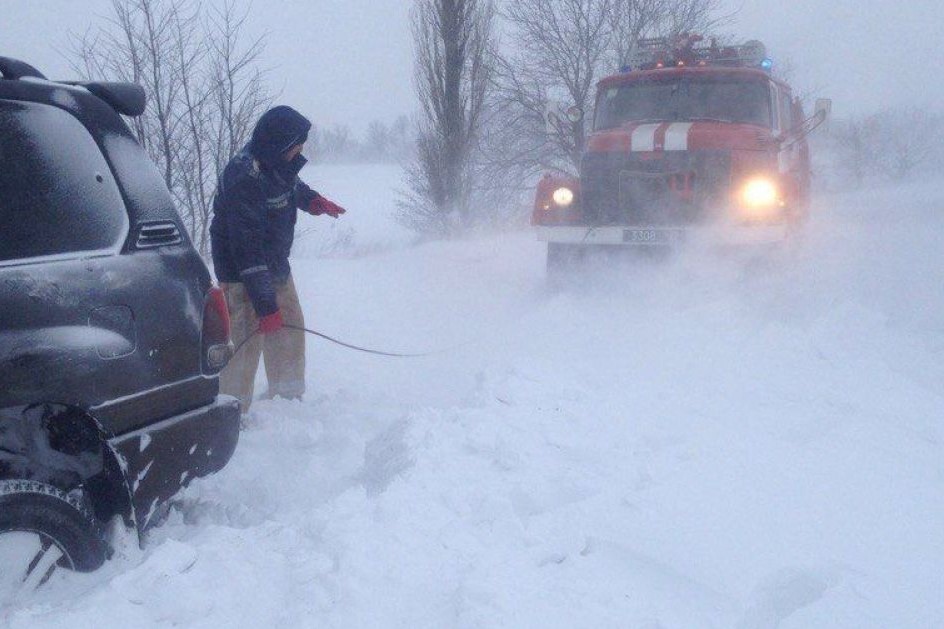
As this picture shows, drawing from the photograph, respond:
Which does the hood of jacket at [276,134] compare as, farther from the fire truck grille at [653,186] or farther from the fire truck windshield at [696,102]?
the fire truck windshield at [696,102]

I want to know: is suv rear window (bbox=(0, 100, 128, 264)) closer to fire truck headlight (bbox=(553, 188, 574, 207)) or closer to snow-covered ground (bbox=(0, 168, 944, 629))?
snow-covered ground (bbox=(0, 168, 944, 629))

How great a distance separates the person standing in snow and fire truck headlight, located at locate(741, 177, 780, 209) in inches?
145

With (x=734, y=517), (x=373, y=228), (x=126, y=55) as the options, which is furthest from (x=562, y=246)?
(x=373, y=228)

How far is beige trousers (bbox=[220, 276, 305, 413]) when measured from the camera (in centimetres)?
419

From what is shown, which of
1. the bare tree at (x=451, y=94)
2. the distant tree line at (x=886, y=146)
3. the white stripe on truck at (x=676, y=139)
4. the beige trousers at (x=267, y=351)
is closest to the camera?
the beige trousers at (x=267, y=351)

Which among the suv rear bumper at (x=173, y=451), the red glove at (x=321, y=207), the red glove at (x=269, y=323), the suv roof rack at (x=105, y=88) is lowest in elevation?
the suv rear bumper at (x=173, y=451)

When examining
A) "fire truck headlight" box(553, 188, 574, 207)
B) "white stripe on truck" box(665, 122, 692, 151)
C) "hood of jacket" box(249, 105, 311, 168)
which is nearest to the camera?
"hood of jacket" box(249, 105, 311, 168)

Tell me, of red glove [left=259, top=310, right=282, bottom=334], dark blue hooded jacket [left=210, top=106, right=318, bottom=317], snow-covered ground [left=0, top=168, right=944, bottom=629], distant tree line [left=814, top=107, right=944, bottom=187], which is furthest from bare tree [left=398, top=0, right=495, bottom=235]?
distant tree line [left=814, top=107, right=944, bottom=187]

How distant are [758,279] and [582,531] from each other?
181 inches

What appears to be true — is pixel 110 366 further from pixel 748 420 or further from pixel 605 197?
pixel 605 197

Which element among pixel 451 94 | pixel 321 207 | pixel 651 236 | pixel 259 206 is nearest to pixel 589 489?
pixel 259 206

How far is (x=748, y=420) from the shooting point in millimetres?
3811

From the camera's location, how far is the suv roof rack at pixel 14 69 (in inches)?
93.0

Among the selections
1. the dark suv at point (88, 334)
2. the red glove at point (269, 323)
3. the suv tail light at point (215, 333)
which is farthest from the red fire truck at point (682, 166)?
the dark suv at point (88, 334)
